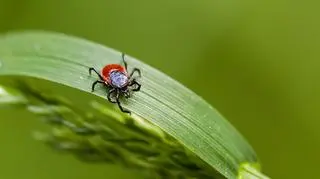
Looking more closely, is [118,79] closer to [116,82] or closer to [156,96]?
[116,82]

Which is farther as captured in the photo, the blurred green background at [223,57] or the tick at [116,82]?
the blurred green background at [223,57]

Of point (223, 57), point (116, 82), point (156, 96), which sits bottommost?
point (156, 96)

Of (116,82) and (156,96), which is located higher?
(116,82)

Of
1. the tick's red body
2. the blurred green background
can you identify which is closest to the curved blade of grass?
the tick's red body

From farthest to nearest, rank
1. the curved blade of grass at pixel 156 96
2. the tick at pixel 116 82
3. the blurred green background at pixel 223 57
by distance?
the blurred green background at pixel 223 57 < the tick at pixel 116 82 < the curved blade of grass at pixel 156 96

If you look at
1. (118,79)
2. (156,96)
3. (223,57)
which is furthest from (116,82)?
(223,57)

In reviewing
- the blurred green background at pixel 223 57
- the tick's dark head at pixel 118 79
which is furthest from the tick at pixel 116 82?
Result: the blurred green background at pixel 223 57

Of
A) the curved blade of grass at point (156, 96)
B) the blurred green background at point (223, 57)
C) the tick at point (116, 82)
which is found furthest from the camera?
the blurred green background at point (223, 57)

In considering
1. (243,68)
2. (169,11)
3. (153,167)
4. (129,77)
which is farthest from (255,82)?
(153,167)

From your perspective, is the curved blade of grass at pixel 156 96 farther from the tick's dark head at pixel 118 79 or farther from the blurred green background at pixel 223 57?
the blurred green background at pixel 223 57
